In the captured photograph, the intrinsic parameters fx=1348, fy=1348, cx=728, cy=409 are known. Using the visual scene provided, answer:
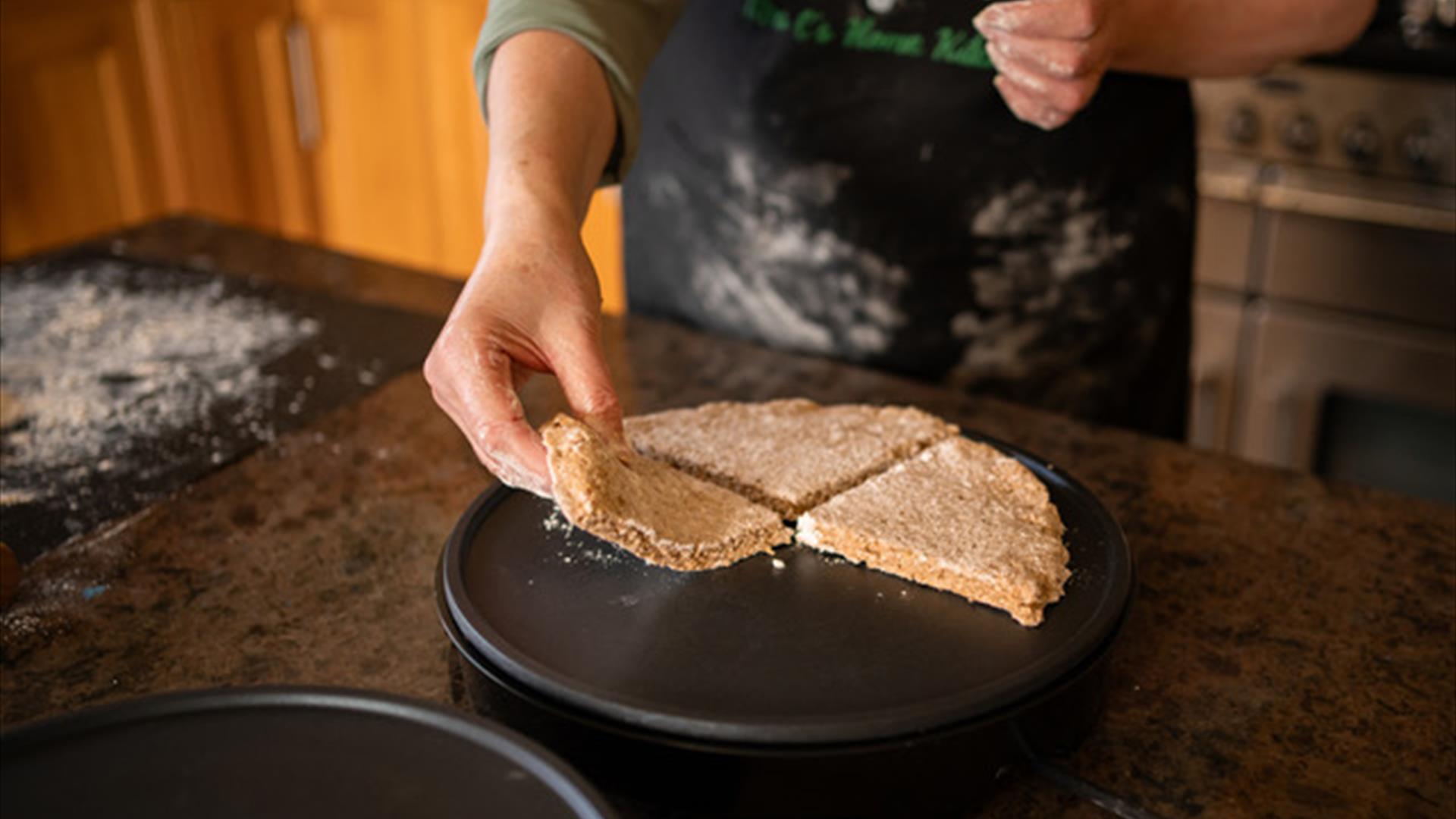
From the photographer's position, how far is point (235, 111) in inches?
129

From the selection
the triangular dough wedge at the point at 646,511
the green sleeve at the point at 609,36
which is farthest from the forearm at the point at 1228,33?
the triangular dough wedge at the point at 646,511

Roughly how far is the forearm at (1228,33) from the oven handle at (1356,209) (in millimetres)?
869

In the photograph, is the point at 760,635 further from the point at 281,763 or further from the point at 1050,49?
the point at 1050,49

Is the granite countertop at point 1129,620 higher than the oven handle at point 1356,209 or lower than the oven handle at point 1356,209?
higher

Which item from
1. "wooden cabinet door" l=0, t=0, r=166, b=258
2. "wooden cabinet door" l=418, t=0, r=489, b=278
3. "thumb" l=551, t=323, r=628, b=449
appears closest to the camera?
"thumb" l=551, t=323, r=628, b=449

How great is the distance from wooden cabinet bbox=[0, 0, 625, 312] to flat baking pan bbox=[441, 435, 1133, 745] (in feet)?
6.94

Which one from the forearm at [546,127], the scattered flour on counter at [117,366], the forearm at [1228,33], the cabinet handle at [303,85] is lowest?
the cabinet handle at [303,85]

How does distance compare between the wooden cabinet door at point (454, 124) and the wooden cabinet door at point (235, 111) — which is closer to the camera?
the wooden cabinet door at point (235, 111)

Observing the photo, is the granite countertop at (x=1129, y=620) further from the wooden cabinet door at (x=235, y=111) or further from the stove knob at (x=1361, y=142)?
the wooden cabinet door at (x=235, y=111)

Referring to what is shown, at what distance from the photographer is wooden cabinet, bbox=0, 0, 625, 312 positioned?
284 centimetres

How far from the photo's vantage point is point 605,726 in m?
0.77

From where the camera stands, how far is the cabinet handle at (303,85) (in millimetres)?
3379

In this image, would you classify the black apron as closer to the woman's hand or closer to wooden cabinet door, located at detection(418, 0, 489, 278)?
the woman's hand

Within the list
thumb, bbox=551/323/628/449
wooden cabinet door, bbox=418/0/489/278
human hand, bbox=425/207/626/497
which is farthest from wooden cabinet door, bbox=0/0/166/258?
thumb, bbox=551/323/628/449
